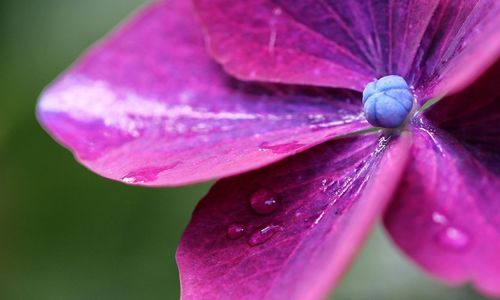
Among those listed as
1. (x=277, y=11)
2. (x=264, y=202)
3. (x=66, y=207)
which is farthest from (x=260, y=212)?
(x=66, y=207)

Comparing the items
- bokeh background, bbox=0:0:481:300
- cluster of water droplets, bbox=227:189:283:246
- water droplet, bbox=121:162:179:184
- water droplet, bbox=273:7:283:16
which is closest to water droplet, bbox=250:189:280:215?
cluster of water droplets, bbox=227:189:283:246

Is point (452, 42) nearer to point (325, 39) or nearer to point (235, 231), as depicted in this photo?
point (325, 39)

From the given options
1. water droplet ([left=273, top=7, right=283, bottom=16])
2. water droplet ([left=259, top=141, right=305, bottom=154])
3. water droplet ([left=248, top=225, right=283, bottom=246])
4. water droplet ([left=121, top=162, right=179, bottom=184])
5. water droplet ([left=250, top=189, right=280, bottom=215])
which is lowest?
water droplet ([left=248, top=225, right=283, bottom=246])

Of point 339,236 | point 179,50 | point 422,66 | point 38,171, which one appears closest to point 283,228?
point 339,236

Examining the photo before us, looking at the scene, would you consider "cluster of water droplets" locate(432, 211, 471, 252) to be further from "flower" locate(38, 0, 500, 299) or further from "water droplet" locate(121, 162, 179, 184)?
"water droplet" locate(121, 162, 179, 184)

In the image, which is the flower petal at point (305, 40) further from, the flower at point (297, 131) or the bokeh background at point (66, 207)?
the bokeh background at point (66, 207)

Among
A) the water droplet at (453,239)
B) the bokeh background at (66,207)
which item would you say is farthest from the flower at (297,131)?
the bokeh background at (66,207)

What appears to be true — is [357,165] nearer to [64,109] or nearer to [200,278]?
[200,278]
